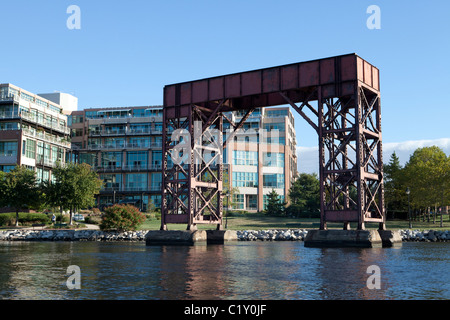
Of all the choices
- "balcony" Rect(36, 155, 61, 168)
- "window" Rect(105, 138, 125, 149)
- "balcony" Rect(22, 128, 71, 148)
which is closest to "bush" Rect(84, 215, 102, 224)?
"balcony" Rect(36, 155, 61, 168)

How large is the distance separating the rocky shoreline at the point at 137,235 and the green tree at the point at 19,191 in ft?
27.9

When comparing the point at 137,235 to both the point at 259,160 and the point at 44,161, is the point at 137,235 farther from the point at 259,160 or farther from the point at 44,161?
the point at 259,160

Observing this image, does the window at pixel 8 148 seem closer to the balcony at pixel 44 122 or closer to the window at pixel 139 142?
the balcony at pixel 44 122

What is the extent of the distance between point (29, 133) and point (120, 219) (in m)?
39.8

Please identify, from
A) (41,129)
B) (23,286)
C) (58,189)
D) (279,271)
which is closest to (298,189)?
(58,189)

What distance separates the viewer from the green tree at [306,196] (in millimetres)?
78750

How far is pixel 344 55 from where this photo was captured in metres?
32.2

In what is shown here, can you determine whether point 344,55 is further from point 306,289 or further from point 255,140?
point 255,140

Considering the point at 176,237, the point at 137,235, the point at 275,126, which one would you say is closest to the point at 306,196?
the point at 275,126

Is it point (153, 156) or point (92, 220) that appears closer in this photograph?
point (92, 220)

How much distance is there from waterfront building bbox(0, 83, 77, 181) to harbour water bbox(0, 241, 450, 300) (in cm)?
5764

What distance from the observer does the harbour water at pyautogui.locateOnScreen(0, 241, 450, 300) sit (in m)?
13.7

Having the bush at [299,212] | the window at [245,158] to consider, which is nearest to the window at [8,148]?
the window at [245,158]

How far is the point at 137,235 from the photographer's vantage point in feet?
161
